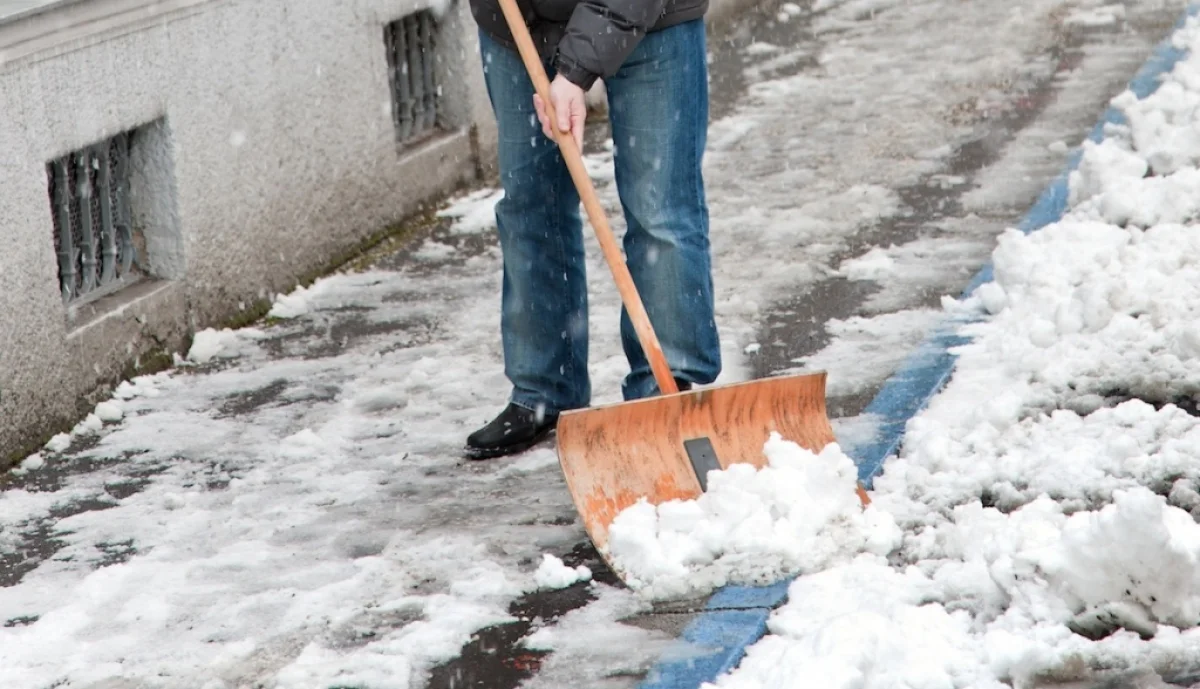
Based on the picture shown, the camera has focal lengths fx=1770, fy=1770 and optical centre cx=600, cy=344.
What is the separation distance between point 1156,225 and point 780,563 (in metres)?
2.83

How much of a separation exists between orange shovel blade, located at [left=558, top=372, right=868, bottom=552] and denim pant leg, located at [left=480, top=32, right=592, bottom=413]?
2.89 ft

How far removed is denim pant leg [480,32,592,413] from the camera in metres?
4.71

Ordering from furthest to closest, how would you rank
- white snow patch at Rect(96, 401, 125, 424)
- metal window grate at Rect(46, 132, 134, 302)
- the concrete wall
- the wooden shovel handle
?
1. metal window grate at Rect(46, 132, 134, 302)
2. white snow patch at Rect(96, 401, 125, 424)
3. the concrete wall
4. the wooden shovel handle

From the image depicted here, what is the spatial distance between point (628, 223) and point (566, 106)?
0.50 m

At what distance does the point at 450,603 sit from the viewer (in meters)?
4.02

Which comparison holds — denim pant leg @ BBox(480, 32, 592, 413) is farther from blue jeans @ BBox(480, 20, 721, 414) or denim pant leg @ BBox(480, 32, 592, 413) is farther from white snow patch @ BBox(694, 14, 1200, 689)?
white snow patch @ BBox(694, 14, 1200, 689)

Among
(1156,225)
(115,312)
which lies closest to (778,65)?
(1156,225)

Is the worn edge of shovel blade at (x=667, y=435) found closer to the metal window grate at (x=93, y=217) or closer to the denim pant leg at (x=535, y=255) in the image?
the denim pant leg at (x=535, y=255)

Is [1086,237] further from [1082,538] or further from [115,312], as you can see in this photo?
[115,312]

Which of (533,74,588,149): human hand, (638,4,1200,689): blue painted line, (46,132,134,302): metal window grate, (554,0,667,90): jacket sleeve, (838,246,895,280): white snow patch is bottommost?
(638,4,1200,689): blue painted line

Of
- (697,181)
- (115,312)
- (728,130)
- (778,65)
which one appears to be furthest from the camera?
(778,65)

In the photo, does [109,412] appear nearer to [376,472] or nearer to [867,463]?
[376,472]

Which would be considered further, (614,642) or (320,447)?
(320,447)

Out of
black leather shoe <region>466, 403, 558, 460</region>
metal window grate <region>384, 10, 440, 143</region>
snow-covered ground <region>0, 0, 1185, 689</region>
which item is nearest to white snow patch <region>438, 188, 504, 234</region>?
snow-covered ground <region>0, 0, 1185, 689</region>
